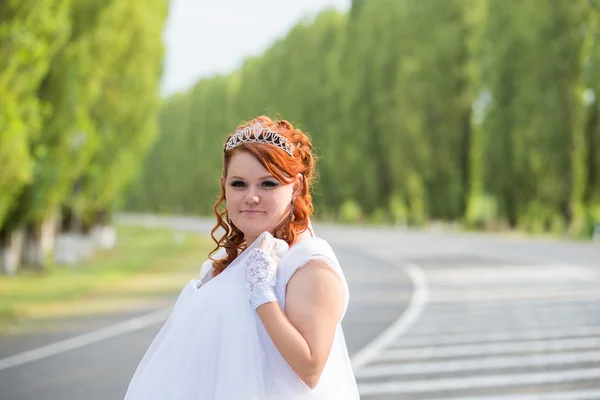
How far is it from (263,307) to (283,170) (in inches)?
16.0

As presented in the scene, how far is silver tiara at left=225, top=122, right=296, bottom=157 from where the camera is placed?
279 centimetres

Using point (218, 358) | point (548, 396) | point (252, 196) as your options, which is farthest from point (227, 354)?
point (548, 396)

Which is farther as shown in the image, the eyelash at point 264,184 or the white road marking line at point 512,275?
the white road marking line at point 512,275

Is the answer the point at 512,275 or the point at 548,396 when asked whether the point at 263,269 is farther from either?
the point at 512,275

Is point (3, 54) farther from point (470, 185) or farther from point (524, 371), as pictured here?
point (470, 185)

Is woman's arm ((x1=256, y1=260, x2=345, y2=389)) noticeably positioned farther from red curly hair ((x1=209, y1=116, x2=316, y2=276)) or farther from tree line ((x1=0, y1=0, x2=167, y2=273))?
tree line ((x1=0, y1=0, x2=167, y2=273))

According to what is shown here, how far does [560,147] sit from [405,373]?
32.7 metres

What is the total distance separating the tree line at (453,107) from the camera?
1598 inches

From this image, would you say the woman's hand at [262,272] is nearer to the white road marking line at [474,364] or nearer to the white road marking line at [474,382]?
the white road marking line at [474,382]

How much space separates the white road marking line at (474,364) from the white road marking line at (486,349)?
42 cm

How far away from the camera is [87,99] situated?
73.4 ft

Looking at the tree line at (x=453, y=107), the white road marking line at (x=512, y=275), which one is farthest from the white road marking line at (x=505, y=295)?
the tree line at (x=453, y=107)

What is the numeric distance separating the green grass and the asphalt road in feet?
2.98

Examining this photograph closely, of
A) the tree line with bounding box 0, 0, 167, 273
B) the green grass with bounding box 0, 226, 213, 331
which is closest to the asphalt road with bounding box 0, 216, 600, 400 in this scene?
the green grass with bounding box 0, 226, 213, 331
